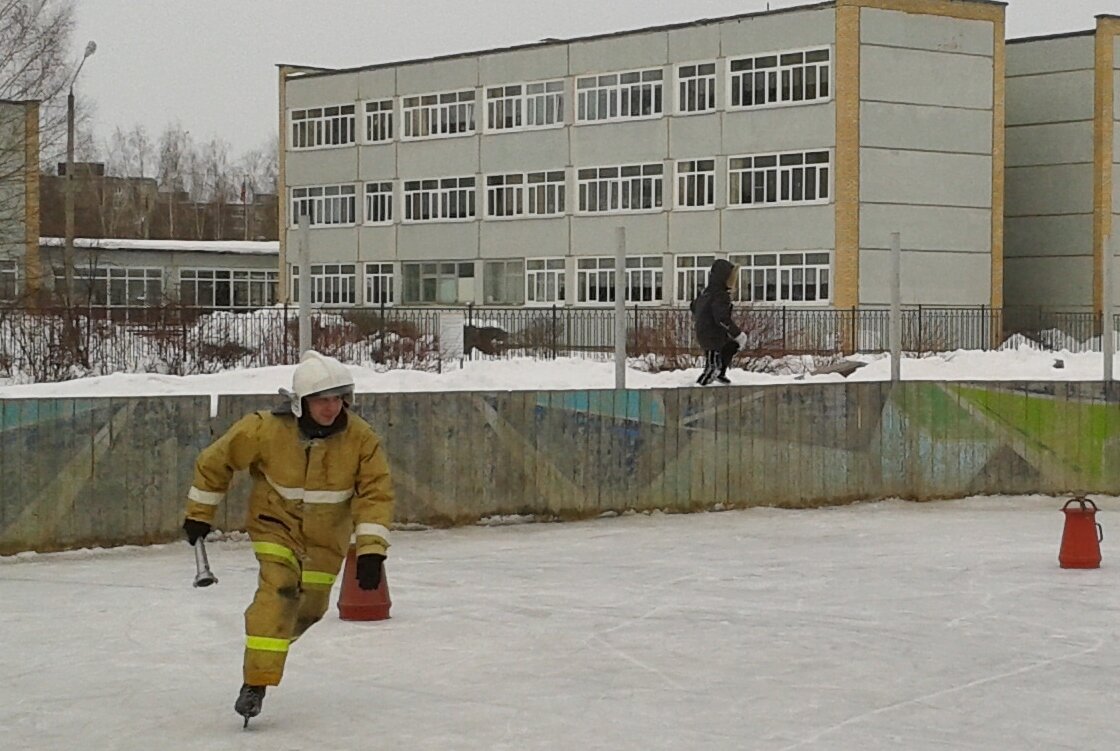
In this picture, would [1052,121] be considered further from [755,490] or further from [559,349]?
[755,490]

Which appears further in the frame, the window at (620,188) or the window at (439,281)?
the window at (439,281)

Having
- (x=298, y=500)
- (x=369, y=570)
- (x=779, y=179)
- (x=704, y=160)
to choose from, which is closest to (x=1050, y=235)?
(x=779, y=179)

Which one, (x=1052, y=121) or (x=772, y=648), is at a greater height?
(x=1052, y=121)

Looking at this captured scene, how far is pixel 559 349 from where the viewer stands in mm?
44438

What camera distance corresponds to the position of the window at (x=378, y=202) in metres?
64.9

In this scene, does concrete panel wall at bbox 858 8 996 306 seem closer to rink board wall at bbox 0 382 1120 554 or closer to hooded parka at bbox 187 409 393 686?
rink board wall at bbox 0 382 1120 554

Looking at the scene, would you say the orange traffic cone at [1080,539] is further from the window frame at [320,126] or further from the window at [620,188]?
the window frame at [320,126]

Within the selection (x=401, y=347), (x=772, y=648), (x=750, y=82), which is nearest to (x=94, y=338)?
(x=401, y=347)

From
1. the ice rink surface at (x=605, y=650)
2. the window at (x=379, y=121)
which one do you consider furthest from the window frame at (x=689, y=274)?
the ice rink surface at (x=605, y=650)

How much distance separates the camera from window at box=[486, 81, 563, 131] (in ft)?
195

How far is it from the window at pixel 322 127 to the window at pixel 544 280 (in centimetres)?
979

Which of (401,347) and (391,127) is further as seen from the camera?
(391,127)

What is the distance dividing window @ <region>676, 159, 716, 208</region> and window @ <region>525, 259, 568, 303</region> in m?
5.46

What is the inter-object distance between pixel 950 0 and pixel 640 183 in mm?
11317
